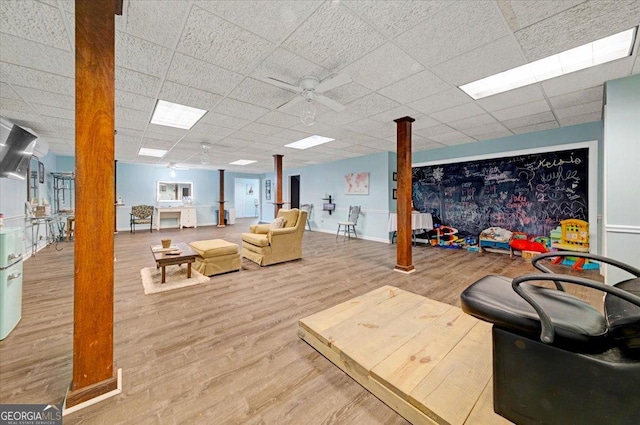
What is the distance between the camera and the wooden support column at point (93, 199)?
1358 mm

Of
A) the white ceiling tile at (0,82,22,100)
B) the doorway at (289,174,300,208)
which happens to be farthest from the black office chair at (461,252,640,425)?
the doorway at (289,174,300,208)

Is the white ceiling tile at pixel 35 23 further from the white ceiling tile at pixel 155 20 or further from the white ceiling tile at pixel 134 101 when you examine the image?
the white ceiling tile at pixel 134 101

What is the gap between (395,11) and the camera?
68.2 inches

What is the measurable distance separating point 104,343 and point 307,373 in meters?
1.22

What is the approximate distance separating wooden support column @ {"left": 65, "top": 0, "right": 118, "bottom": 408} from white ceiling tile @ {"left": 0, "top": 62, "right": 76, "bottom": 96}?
6.28 feet

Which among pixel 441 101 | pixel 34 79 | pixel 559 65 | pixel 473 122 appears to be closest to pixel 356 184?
pixel 473 122

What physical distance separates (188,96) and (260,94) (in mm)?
917

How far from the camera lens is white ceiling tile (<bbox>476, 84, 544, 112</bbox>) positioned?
3.04m

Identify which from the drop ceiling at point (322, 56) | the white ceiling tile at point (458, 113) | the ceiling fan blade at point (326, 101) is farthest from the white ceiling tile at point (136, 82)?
the white ceiling tile at point (458, 113)

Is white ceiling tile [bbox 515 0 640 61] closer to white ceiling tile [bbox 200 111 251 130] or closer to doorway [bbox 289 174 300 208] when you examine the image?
white ceiling tile [bbox 200 111 251 130]

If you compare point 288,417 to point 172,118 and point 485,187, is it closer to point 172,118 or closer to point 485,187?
point 172,118

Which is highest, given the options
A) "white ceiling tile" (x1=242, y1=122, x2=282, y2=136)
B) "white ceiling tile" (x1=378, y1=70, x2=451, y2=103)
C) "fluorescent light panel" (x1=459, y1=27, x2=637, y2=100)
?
"white ceiling tile" (x1=242, y1=122, x2=282, y2=136)

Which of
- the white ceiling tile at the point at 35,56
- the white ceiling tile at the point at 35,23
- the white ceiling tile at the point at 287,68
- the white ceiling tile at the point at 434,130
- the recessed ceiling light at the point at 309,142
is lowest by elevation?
the white ceiling tile at the point at 35,23

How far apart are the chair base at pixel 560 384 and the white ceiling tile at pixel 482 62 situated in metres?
2.34
